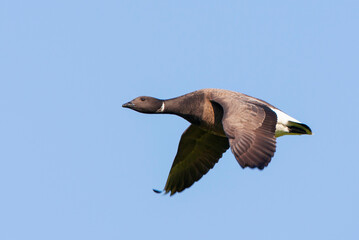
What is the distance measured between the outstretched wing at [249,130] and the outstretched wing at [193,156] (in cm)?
212

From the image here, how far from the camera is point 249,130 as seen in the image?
12055 millimetres

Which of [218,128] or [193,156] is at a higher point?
[218,128]

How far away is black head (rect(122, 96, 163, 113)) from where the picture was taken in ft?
48.3

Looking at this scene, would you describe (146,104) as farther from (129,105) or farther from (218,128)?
(218,128)

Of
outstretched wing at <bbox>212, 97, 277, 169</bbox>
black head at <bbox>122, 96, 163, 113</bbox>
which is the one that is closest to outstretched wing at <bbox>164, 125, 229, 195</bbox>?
black head at <bbox>122, 96, 163, 113</bbox>

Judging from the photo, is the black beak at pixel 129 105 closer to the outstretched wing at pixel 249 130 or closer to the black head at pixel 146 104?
the black head at pixel 146 104

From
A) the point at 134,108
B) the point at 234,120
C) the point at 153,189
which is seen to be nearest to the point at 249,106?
the point at 234,120

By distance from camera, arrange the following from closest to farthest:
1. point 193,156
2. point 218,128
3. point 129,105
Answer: point 218,128 → point 129,105 → point 193,156

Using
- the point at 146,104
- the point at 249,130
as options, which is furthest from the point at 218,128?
the point at 249,130

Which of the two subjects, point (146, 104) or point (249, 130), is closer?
point (249, 130)

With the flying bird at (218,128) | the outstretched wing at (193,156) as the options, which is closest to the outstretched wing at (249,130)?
the flying bird at (218,128)

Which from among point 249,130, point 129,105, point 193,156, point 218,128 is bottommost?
point 193,156

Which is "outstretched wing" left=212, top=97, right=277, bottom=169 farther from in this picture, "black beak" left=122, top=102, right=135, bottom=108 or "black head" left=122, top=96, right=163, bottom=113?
"black beak" left=122, top=102, right=135, bottom=108

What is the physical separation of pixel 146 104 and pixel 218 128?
6.13ft
